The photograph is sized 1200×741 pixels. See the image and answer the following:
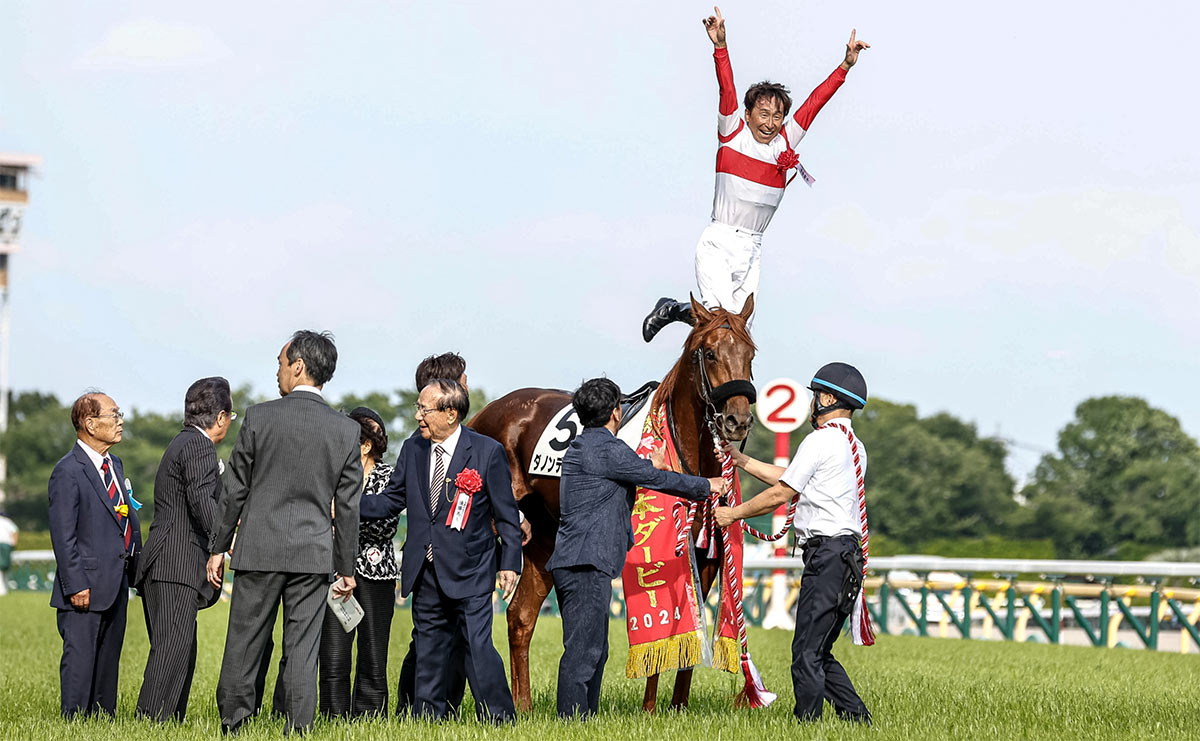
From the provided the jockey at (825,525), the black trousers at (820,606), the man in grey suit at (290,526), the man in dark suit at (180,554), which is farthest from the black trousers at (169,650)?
the black trousers at (820,606)

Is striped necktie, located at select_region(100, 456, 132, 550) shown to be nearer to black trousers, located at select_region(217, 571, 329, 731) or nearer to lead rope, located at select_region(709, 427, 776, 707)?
black trousers, located at select_region(217, 571, 329, 731)

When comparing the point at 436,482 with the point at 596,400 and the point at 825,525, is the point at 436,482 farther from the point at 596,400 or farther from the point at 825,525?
the point at 825,525

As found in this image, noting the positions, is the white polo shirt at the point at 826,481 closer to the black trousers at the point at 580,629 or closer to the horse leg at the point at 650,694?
the black trousers at the point at 580,629

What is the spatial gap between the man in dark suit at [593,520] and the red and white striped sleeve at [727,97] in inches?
81.0

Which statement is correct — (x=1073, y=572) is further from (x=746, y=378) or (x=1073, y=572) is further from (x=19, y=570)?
(x=19, y=570)

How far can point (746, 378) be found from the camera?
819cm

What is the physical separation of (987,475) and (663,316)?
65363 mm

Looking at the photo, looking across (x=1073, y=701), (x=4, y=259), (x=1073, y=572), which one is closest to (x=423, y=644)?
(x=1073, y=701)

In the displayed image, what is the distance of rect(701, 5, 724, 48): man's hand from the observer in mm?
8773

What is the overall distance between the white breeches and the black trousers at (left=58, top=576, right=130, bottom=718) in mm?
3745

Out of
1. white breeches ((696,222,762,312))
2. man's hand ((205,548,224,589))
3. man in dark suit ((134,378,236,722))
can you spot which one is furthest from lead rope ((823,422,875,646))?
man in dark suit ((134,378,236,722))

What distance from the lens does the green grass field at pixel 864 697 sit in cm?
721

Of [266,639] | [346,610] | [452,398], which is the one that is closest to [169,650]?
[266,639]

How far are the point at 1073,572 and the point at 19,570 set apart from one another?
1205 inches
